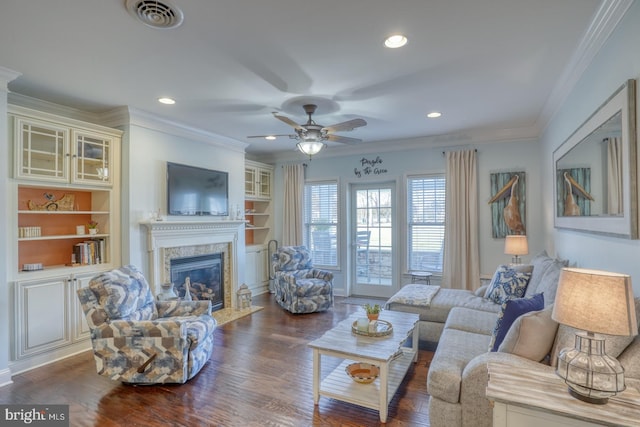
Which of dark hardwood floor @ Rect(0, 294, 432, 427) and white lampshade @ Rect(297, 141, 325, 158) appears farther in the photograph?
white lampshade @ Rect(297, 141, 325, 158)

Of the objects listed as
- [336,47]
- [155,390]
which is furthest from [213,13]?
[155,390]

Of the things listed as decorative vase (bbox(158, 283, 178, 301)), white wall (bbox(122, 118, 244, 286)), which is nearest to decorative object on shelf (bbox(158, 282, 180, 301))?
decorative vase (bbox(158, 283, 178, 301))

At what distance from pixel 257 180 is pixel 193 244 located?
6.72ft

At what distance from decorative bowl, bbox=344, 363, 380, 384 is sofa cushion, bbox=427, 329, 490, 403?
530 millimetres

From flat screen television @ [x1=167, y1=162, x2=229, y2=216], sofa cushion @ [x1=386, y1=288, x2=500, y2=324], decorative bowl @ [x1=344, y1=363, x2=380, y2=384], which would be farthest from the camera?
flat screen television @ [x1=167, y1=162, x2=229, y2=216]

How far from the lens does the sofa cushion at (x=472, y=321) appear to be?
3027mm

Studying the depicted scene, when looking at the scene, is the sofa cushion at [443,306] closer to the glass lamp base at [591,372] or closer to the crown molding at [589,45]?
the glass lamp base at [591,372]

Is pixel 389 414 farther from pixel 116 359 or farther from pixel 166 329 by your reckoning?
pixel 116 359

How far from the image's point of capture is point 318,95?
3.56 metres

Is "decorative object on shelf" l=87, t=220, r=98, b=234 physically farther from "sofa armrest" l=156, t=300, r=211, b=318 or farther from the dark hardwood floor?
the dark hardwood floor

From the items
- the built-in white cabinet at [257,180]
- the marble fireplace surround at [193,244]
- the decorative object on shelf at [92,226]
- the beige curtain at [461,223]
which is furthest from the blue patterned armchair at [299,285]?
the decorative object on shelf at [92,226]

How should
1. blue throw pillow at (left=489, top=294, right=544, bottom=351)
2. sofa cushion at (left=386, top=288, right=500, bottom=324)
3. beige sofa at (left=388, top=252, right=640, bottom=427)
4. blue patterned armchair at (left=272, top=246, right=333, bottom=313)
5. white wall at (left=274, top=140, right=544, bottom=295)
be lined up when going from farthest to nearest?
blue patterned armchair at (left=272, top=246, right=333, bottom=313) → white wall at (left=274, top=140, right=544, bottom=295) → sofa cushion at (left=386, top=288, right=500, bottom=324) → blue throw pillow at (left=489, top=294, right=544, bottom=351) → beige sofa at (left=388, top=252, right=640, bottom=427)

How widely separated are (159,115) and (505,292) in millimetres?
4483

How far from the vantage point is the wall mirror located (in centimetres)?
187
